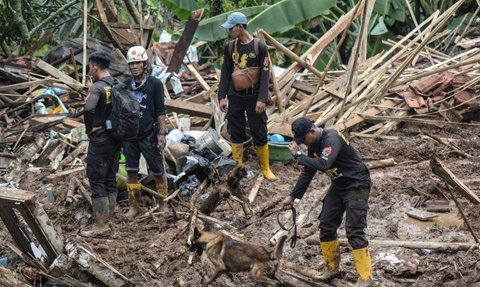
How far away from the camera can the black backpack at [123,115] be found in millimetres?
7680

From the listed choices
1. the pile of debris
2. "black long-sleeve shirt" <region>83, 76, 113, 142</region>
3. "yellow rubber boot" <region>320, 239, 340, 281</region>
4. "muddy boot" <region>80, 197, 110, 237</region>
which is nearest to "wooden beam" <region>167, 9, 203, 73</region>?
the pile of debris

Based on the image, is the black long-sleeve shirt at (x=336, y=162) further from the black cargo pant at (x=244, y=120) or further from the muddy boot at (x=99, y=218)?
the black cargo pant at (x=244, y=120)

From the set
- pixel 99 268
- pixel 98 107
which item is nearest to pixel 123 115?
pixel 98 107

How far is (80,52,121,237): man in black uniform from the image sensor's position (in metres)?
7.66

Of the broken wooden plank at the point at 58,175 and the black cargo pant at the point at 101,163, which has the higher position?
the black cargo pant at the point at 101,163

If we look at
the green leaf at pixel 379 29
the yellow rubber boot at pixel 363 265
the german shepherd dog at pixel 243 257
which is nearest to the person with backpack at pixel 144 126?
the german shepherd dog at pixel 243 257

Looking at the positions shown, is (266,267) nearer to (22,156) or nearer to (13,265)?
(13,265)

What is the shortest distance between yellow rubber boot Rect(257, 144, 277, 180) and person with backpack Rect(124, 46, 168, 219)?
1587mm

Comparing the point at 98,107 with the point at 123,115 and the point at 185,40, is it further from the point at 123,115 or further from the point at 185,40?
the point at 185,40

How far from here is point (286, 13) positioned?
570 inches

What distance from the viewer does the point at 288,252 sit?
749cm

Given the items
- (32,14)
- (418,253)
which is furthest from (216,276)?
(32,14)

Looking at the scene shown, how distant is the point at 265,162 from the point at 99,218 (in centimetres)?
253

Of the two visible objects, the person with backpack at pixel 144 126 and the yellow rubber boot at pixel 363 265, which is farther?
the person with backpack at pixel 144 126
